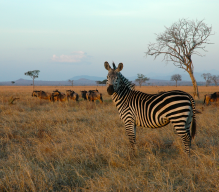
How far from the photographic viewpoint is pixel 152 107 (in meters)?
4.74

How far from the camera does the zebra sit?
4.43 meters

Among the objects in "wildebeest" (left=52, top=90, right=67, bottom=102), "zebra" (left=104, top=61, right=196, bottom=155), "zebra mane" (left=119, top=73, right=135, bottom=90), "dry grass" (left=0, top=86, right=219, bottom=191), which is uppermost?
"zebra mane" (left=119, top=73, right=135, bottom=90)

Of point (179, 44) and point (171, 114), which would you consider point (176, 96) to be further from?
→ point (179, 44)

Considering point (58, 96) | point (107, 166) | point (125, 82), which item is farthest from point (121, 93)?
point (58, 96)

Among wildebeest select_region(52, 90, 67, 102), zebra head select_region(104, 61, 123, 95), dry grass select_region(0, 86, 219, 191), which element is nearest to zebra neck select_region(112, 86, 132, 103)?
zebra head select_region(104, 61, 123, 95)

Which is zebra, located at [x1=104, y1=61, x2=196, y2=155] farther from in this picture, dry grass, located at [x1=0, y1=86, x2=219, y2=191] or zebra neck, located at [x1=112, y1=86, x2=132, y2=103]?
dry grass, located at [x1=0, y1=86, x2=219, y2=191]

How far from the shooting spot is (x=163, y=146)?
5.70 meters

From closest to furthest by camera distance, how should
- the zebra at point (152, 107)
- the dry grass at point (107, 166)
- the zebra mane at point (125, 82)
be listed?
the dry grass at point (107, 166) → the zebra at point (152, 107) → the zebra mane at point (125, 82)

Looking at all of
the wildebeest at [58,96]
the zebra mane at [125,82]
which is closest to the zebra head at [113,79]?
the zebra mane at [125,82]

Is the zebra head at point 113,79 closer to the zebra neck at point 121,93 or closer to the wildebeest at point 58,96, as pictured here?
the zebra neck at point 121,93

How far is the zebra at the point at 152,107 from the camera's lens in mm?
4426

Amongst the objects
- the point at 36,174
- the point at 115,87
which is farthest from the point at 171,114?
the point at 36,174

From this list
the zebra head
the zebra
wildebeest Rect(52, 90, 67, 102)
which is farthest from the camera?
wildebeest Rect(52, 90, 67, 102)

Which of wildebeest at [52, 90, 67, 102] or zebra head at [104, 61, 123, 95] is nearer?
zebra head at [104, 61, 123, 95]
